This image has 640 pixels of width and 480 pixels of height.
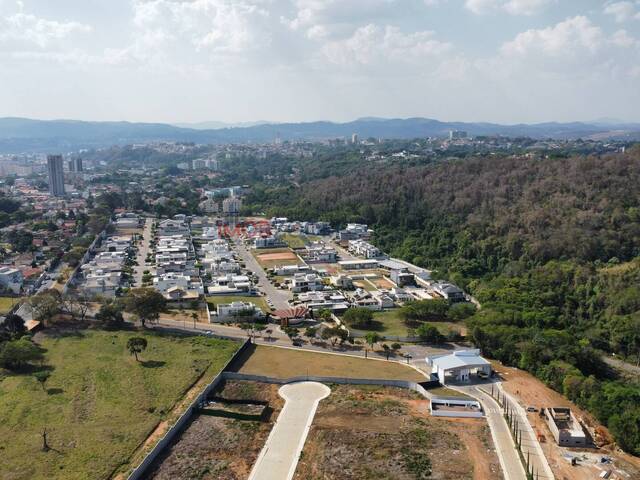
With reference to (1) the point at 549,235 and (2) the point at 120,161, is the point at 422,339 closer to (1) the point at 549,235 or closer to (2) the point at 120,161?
(1) the point at 549,235

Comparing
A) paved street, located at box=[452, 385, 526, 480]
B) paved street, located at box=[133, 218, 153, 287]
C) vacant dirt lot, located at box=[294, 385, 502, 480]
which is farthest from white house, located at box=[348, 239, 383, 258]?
vacant dirt lot, located at box=[294, 385, 502, 480]

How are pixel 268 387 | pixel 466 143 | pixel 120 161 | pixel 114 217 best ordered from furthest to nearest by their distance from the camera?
pixel 120 161 → pixel 466 143 → pixel 114 217 → pixel 268 387

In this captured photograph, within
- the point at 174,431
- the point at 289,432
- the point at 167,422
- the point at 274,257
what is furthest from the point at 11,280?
the point at 289,432

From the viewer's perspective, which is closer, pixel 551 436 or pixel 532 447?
pixel 532 447

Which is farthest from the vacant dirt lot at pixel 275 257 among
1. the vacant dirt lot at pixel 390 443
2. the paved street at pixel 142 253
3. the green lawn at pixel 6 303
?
the vacant dirt lot at pixel 390 443

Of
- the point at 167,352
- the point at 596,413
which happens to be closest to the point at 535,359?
the point at 596,413

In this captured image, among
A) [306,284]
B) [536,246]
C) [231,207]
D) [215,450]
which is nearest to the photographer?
[215,450]

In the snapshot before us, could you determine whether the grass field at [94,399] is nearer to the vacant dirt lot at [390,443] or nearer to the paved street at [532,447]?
the vacant dirt lot at [390,443]

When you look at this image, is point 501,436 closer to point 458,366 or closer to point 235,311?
point 458,366
